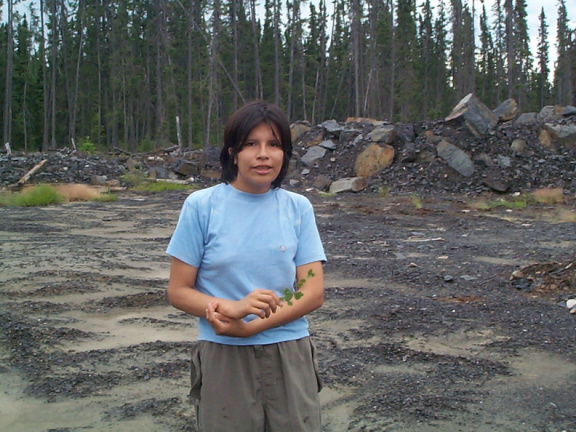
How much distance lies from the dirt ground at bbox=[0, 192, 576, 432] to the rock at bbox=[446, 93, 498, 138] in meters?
10.1

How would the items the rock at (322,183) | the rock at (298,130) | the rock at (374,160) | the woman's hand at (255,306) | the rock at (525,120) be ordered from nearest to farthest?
the woman's hand at (255,306), the rock at (322,183), the rock at (374,160), the rock at (525,120), the rock at (298,130)

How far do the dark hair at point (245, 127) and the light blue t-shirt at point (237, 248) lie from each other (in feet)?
0.34

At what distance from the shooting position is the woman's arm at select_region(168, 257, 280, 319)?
5.25 ft

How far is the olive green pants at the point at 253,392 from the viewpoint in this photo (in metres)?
1.77

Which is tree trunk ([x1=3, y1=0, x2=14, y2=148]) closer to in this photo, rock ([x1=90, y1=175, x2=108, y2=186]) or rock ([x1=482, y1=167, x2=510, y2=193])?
rock ([x1=90, y1=175, x2=108, y2=186])

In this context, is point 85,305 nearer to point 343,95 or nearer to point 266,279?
point 266,279

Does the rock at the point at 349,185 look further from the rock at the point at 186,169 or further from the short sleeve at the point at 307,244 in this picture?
the short sleeve at the point at 307,244

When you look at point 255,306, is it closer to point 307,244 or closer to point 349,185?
point 307,244

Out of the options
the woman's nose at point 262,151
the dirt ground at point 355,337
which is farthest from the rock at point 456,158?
the woman's nose at point 262,151

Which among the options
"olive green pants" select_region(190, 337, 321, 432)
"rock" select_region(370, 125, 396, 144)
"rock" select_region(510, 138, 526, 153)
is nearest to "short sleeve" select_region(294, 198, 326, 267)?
"olive green pants" select_region(190, 337, 321, 432)

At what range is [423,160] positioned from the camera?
17953 millimetres

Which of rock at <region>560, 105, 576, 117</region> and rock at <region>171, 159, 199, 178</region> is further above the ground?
rock at <region>560, 105, 576, 117</region>

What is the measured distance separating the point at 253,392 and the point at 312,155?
60.8 feet

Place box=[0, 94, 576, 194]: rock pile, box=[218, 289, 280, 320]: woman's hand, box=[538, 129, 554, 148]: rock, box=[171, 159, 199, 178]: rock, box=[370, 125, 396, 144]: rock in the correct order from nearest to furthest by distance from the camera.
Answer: box=[218, 289, 280, 320]: woman's hand < box=[0, 94, 576, 194]: rock pile < box=[538, 129, 554, 148]: rock < box=[370, 125, 396, 144]: rock < box=[171, 159, 199, 178]: rock
